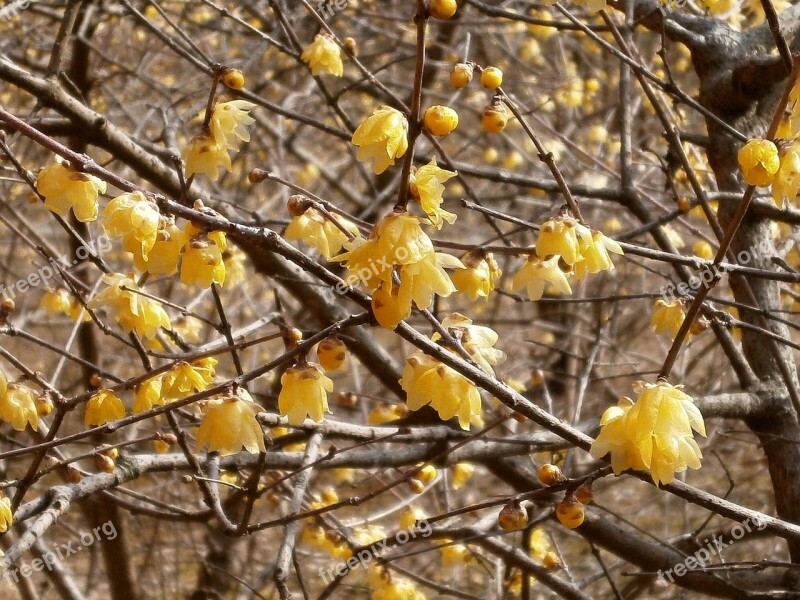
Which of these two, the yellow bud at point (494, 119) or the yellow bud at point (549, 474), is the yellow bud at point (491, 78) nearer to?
the yellow bud at point (494, 119)

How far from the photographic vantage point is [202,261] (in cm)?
183

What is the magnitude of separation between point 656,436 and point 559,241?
47 centimetres

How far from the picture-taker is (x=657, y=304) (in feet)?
9.03

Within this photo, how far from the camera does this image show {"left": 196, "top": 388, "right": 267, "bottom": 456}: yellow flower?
6.19ft

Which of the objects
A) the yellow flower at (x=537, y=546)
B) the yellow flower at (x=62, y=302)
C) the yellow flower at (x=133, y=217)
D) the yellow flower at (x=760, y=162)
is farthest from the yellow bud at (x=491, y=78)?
the yellow flower at (x=537, y=546)

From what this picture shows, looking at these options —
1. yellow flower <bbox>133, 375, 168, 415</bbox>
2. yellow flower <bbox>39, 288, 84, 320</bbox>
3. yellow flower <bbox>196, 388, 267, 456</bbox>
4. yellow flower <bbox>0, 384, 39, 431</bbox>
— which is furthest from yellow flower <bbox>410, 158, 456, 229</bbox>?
yellow flower <bbox>39, 288, 84, 320</bbox>

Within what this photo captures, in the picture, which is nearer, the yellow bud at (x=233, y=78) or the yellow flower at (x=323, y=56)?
the yellow bud at (x=233, y=78)

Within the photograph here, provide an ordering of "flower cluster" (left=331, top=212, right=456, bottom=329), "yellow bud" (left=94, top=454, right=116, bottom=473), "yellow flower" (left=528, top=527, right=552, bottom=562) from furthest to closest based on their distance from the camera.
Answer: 1. "yellow flower" (left=528, top=527, right=552, bottom=562)
2. "yellow bud" (left=94, top=454, right=116, bottom=473)
3. "flower cluster" (left=331, top=212, right=456, bottom=329)

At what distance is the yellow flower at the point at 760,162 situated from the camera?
1817 mm

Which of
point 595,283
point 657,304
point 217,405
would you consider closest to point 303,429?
point 217,405

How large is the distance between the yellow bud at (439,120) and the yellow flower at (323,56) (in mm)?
1663

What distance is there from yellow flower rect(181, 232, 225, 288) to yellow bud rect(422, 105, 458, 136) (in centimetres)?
56

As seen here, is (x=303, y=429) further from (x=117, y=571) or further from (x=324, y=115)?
(x=324, y=115)

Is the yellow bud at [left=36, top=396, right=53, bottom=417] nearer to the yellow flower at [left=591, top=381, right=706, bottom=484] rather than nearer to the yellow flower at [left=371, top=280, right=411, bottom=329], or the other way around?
the yellow flower at [left=371, top=280, right=411, bottom=329]
